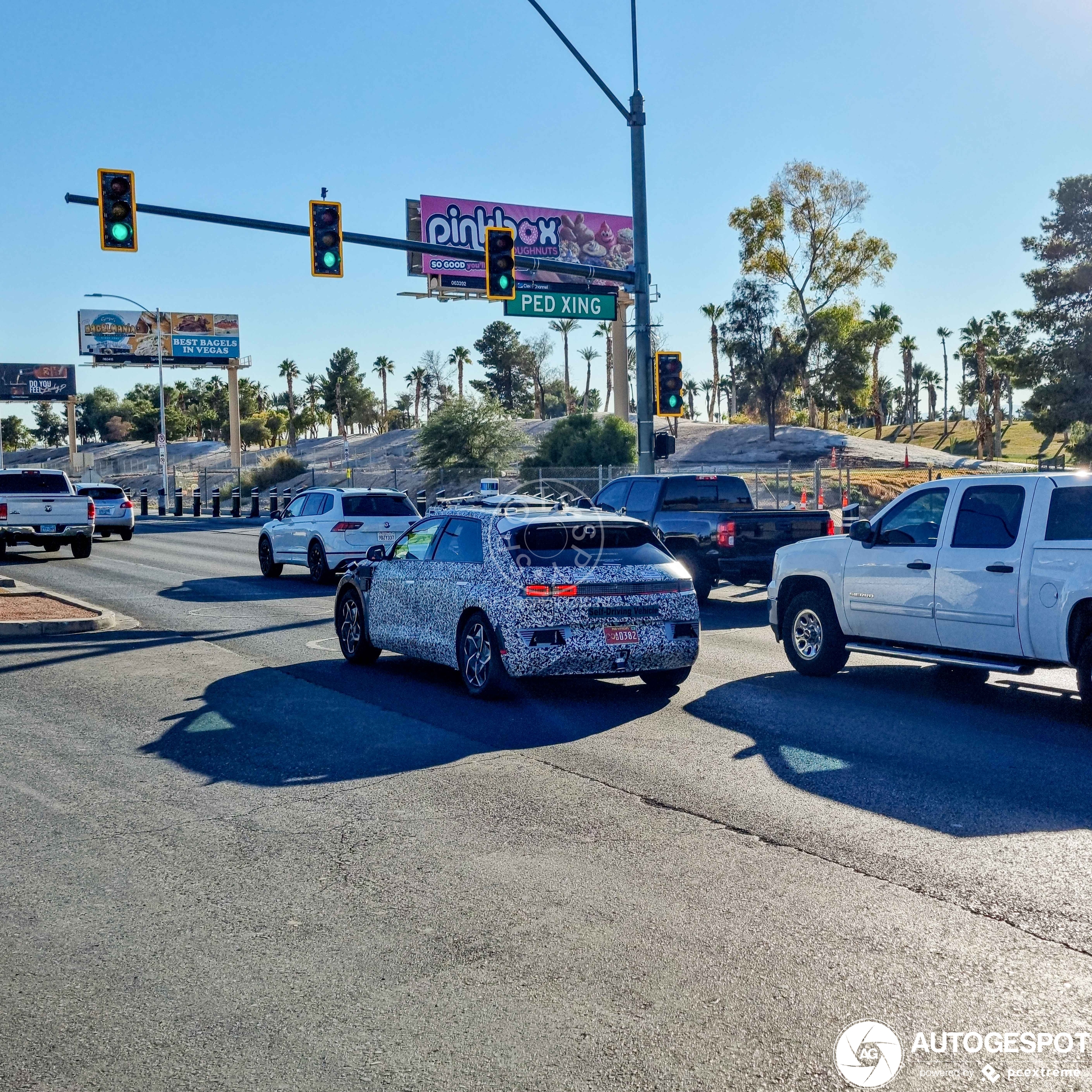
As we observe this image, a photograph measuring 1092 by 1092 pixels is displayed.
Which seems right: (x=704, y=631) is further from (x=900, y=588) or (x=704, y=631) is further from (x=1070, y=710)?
(x=1070, y=710)

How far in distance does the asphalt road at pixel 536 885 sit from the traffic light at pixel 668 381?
14298 millimetres

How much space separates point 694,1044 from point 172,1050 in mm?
1692

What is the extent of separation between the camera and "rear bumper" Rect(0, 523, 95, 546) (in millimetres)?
26766

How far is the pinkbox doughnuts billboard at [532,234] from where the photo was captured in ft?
181

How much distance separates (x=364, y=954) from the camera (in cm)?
493

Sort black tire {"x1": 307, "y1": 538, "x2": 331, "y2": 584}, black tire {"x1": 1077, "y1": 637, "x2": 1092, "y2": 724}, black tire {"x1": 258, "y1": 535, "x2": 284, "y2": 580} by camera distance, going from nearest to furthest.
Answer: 1. black tire {"x1": 1077, "y1": 637, "x2": 1092, "y2": 724}
2. black tire {"x1": 307, "y1": 538, "x2": 331, "y2": 584}
3. black tire {"x1": 258, "y1": 535, "x2": 284, "y2": 580}

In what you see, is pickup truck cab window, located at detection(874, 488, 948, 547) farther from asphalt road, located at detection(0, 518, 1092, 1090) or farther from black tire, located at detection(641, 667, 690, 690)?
black tire, located at detection(641, 667, 690, 690)

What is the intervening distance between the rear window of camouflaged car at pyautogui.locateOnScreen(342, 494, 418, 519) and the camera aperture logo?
1720cm

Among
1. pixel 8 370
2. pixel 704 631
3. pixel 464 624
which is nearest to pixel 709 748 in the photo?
pixel 464 624

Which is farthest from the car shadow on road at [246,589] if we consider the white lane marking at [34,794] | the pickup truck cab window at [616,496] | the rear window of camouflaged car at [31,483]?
the white lane marking at [34,794]

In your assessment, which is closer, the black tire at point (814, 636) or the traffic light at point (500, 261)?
the black tire at point (814, 636)

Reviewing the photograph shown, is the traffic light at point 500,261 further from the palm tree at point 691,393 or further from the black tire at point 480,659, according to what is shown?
the palm tree at point 691,393

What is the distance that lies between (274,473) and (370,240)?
60.8m

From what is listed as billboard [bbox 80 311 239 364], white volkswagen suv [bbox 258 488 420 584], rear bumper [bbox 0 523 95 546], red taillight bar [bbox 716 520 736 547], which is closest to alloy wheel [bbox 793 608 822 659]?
red taillight bar [bbox 716 520 736 547]
